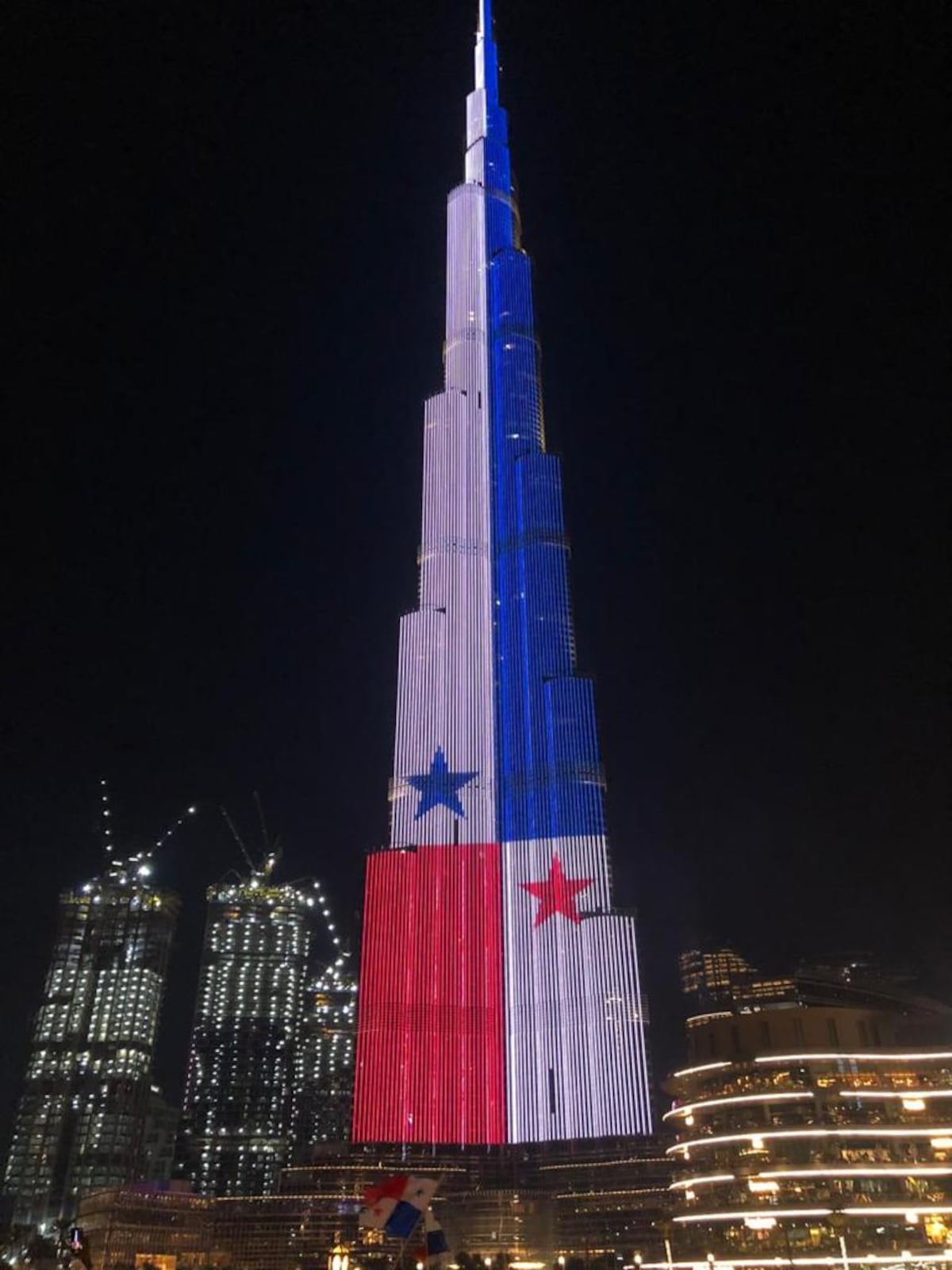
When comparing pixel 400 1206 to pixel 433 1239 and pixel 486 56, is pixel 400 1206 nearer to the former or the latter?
pixel 433 1239

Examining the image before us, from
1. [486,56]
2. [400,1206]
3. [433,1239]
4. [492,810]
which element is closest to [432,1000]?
[492,810]

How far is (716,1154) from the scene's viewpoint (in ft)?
326

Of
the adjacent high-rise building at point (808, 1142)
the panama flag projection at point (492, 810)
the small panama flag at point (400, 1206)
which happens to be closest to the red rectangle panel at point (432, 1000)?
the panama flag projection at point (492, 810)

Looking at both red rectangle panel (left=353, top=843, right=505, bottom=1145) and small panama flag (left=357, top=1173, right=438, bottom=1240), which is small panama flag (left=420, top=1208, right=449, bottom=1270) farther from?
red rectangle panel (left=353, top=843, right=505, bottom=1145)

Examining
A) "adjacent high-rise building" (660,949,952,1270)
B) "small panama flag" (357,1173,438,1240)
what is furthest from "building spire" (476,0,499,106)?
"small panama flag" (357,1173,438,1240)

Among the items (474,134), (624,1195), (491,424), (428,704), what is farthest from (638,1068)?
(474,134)

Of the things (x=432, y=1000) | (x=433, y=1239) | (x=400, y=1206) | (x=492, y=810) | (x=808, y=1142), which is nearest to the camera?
(x=400, y=1206)

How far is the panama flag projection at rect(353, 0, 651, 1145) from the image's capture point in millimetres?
106688

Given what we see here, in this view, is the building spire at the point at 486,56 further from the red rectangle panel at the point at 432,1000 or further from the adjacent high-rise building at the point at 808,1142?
the adjacent high-rise building at the point at 808,1142

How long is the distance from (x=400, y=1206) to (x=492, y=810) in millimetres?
76587

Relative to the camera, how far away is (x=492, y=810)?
389 ft

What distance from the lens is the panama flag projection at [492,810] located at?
350 feet

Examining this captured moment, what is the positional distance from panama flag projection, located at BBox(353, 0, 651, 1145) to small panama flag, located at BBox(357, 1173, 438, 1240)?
6443 centimetres

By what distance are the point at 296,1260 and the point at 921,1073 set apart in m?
83.6
